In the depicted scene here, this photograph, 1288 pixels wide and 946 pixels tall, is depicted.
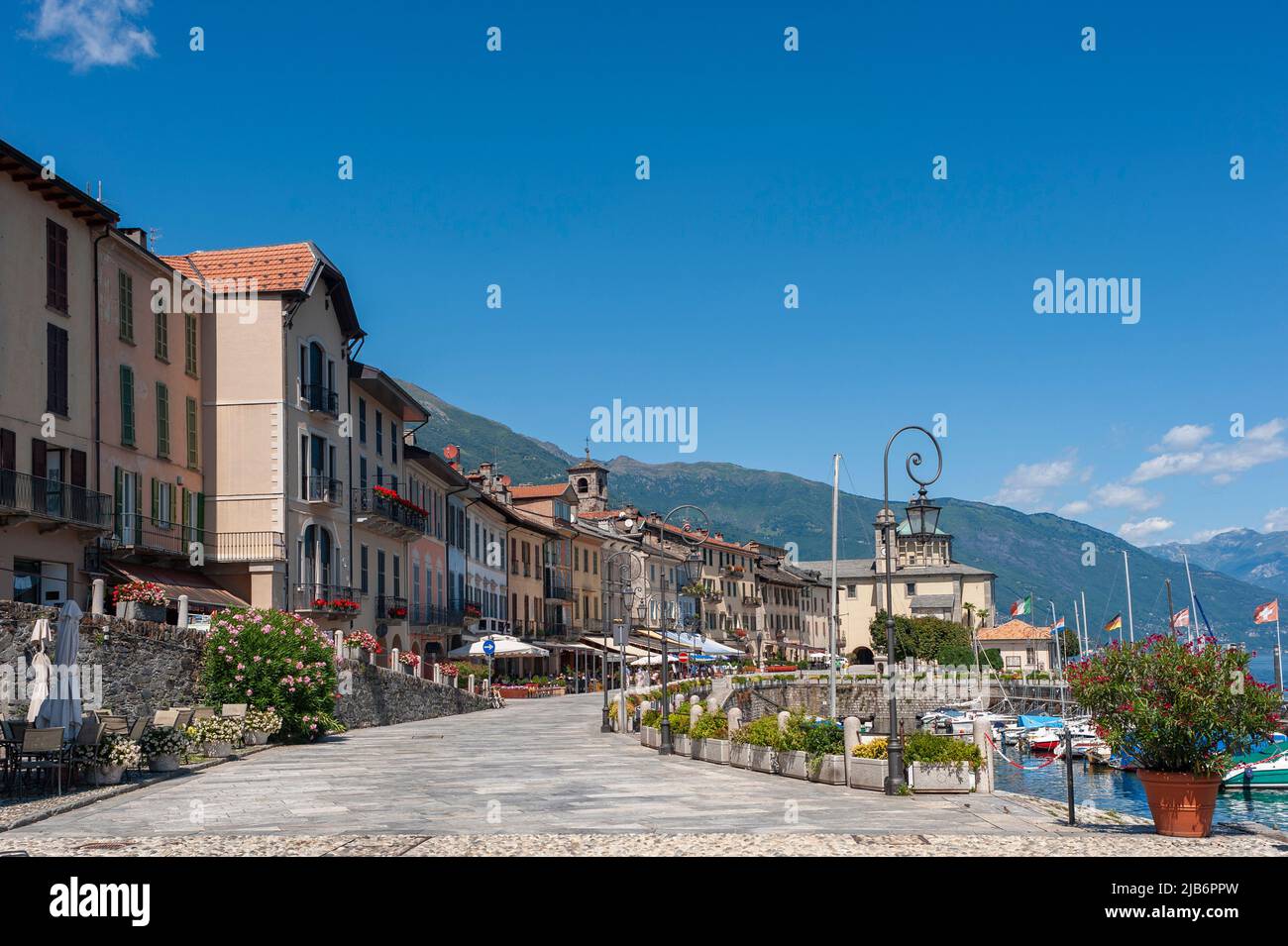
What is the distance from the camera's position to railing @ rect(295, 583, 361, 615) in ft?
140

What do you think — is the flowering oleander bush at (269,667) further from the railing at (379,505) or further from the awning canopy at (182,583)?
the railing at (379,505)

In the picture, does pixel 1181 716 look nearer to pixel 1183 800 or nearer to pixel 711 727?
pixel 1183 800

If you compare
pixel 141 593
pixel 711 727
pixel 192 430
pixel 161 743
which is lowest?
pixel 711 727

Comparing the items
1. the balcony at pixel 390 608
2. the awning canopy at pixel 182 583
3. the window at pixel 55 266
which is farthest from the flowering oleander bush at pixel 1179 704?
the balcony at pixel 390 608

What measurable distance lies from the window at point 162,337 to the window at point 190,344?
1323 mm

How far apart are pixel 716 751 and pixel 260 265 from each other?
25.8m

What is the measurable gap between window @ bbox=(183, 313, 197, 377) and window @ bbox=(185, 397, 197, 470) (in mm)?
1005

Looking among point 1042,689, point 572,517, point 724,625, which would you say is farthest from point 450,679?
point 724,625

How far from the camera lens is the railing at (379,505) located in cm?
4706

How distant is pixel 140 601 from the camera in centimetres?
3114

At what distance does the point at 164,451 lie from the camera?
38.1 meters

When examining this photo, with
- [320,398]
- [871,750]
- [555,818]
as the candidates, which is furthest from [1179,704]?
[320,398]
